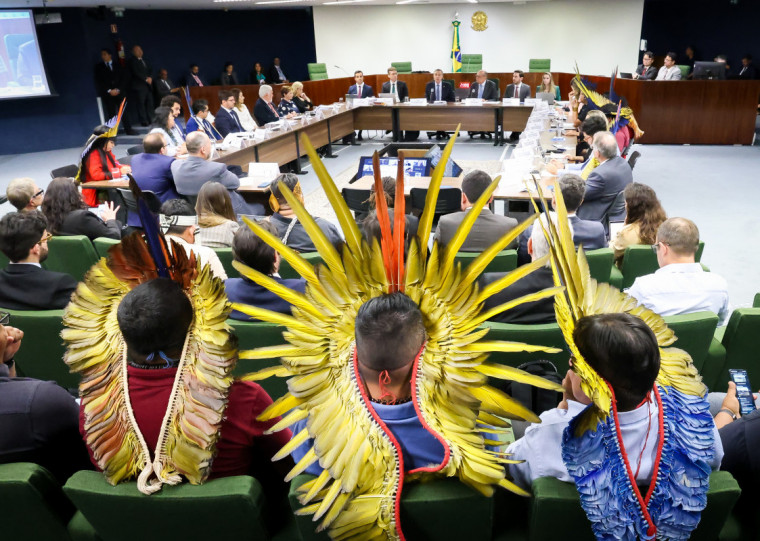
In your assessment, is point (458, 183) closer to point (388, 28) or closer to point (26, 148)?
point (26, 148)

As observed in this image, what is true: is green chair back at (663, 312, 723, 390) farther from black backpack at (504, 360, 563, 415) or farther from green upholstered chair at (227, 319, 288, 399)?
green upholstered chair at (227, 319, 288, 399)

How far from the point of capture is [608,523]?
1.26 metres

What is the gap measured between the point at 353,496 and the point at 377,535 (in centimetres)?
9

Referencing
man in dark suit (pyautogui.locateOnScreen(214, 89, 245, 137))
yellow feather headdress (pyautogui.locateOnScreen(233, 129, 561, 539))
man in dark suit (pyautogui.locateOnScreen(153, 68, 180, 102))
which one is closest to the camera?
yellow feather headdress (pyautogui.locateOnScreen(233, 129, 561, 539))

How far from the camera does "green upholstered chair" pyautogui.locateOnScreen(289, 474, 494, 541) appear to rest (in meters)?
1.27

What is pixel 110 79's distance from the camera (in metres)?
11.7

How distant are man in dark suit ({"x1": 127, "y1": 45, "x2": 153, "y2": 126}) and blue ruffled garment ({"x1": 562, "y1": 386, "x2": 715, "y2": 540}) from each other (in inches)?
Answer: 494

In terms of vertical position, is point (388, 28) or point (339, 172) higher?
point (388, 28)

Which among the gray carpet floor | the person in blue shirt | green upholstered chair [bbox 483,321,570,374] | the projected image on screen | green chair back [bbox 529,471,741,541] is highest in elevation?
the projected image on screen

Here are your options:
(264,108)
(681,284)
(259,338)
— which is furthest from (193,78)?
(681,284)

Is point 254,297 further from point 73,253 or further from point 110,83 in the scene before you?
point 110,83

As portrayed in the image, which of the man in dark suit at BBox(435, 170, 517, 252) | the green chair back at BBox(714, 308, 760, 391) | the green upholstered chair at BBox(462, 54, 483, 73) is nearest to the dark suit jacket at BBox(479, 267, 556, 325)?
the green chair back at BBox(714, 308, 760, 391)

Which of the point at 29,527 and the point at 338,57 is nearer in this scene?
the point at 29,527

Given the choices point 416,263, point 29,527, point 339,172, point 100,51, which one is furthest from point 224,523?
point 100,51
